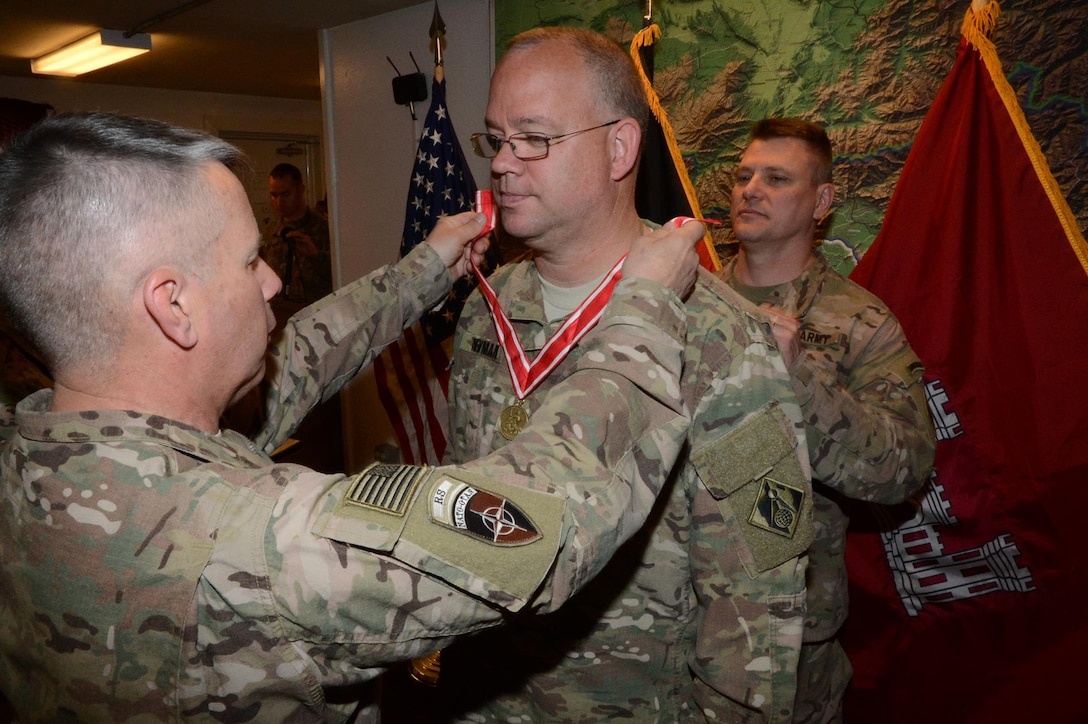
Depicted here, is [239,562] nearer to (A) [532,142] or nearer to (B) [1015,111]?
(A) [532,142]

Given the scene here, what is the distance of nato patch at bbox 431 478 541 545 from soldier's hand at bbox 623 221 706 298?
515mm

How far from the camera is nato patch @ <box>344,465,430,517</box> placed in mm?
931

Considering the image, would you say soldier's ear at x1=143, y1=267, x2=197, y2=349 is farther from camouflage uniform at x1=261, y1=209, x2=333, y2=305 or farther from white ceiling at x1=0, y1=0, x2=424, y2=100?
camouflage uniform at x1=261, y1=209, x2=333, y2=305

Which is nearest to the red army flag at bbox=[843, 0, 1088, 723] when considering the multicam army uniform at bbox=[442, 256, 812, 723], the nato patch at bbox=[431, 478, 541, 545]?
the multicam army uniform at bbox=[442, 256, 812, 723]

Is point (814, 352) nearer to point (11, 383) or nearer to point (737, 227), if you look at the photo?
point (737, 227)

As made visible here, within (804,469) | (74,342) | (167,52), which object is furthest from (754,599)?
(167,52)

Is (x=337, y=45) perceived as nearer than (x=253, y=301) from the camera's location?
No

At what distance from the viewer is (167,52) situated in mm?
5742

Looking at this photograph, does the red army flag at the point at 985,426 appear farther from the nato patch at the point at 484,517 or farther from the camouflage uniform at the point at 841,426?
the nato patch at the point at 484,517

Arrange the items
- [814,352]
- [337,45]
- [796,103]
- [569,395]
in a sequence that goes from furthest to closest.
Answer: [337,45], [796,103], [814,352], [569,395]

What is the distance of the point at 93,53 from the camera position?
5449 mm

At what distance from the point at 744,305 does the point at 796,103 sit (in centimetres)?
149

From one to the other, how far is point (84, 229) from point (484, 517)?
0.68 meters

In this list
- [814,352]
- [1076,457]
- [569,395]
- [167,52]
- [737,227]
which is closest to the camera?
[569,395]
